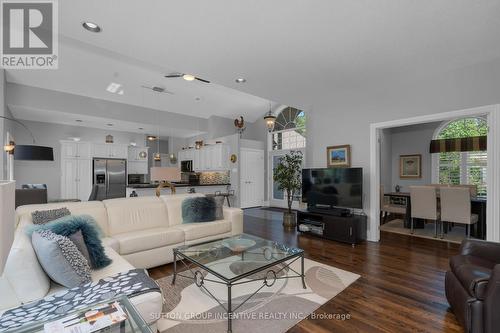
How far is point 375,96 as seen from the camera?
4.28m

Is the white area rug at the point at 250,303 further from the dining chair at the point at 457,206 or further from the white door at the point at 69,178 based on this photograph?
the white door at the point at 69,178

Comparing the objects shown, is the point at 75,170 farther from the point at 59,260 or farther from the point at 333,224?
the point at 333,224

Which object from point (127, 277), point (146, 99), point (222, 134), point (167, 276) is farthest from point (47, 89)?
point (127, 277)

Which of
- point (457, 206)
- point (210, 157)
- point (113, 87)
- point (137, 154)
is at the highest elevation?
point (113, 87)

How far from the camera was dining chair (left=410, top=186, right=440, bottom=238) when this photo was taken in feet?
14.9

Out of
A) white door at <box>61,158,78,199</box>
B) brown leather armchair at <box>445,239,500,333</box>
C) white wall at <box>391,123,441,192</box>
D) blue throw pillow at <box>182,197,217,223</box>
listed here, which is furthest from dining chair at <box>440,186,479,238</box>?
white door at <box>61,158,78,199</box>

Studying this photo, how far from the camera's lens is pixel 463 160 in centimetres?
624

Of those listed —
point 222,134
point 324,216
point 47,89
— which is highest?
point 47,89

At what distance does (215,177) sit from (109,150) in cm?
357

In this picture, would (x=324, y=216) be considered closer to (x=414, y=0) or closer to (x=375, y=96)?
(x=375, y=96)

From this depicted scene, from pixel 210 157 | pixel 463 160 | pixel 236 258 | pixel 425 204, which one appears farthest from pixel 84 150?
pixel 463 160

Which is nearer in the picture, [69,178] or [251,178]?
[69,178]

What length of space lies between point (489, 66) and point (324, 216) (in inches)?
124

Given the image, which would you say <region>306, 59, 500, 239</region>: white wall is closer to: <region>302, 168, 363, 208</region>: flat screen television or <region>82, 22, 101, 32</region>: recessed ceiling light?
<region>302, 168, 363, 208</region>: flat screen television
